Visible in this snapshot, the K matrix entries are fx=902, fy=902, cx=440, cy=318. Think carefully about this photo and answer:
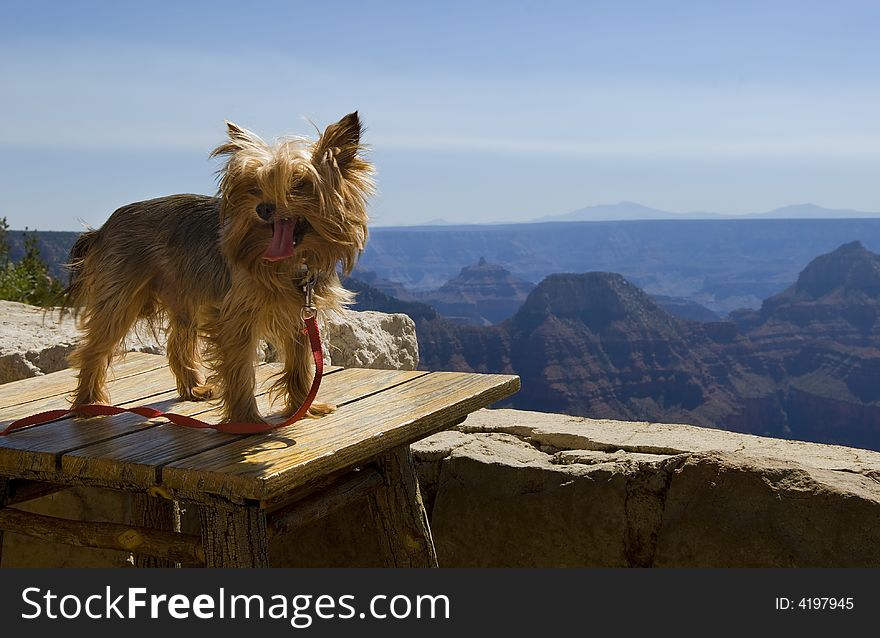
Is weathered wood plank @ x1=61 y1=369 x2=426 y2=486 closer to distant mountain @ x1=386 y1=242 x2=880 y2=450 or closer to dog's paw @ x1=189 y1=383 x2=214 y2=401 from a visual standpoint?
dog's paw @ x1=189 y1=383 x2=214 y2=401

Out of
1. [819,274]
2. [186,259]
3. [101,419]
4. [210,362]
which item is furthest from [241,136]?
[819,274]

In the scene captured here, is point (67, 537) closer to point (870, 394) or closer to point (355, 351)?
point (355, 351)

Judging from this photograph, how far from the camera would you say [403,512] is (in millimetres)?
3176

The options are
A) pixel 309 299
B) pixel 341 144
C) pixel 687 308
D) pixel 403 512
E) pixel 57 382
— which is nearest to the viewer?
pixel 341 144

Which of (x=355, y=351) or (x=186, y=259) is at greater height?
(x=186, y=259)

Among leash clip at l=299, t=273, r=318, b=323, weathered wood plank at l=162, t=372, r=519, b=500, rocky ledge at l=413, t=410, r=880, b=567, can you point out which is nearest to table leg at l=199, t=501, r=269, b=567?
weathered wood plank at l=162, t=372, r=519, b=500

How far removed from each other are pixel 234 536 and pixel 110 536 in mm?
583

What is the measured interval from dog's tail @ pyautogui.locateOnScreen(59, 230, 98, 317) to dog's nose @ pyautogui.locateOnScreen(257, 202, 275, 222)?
40.4 inches

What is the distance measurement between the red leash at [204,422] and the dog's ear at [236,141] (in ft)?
1.73

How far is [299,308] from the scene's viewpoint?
9.03 ft

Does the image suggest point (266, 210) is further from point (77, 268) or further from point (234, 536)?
point (77, 268)

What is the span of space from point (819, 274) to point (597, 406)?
31241mm

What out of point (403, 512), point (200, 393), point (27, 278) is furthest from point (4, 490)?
point (27, 278)

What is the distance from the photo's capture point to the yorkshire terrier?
248 centimetres
